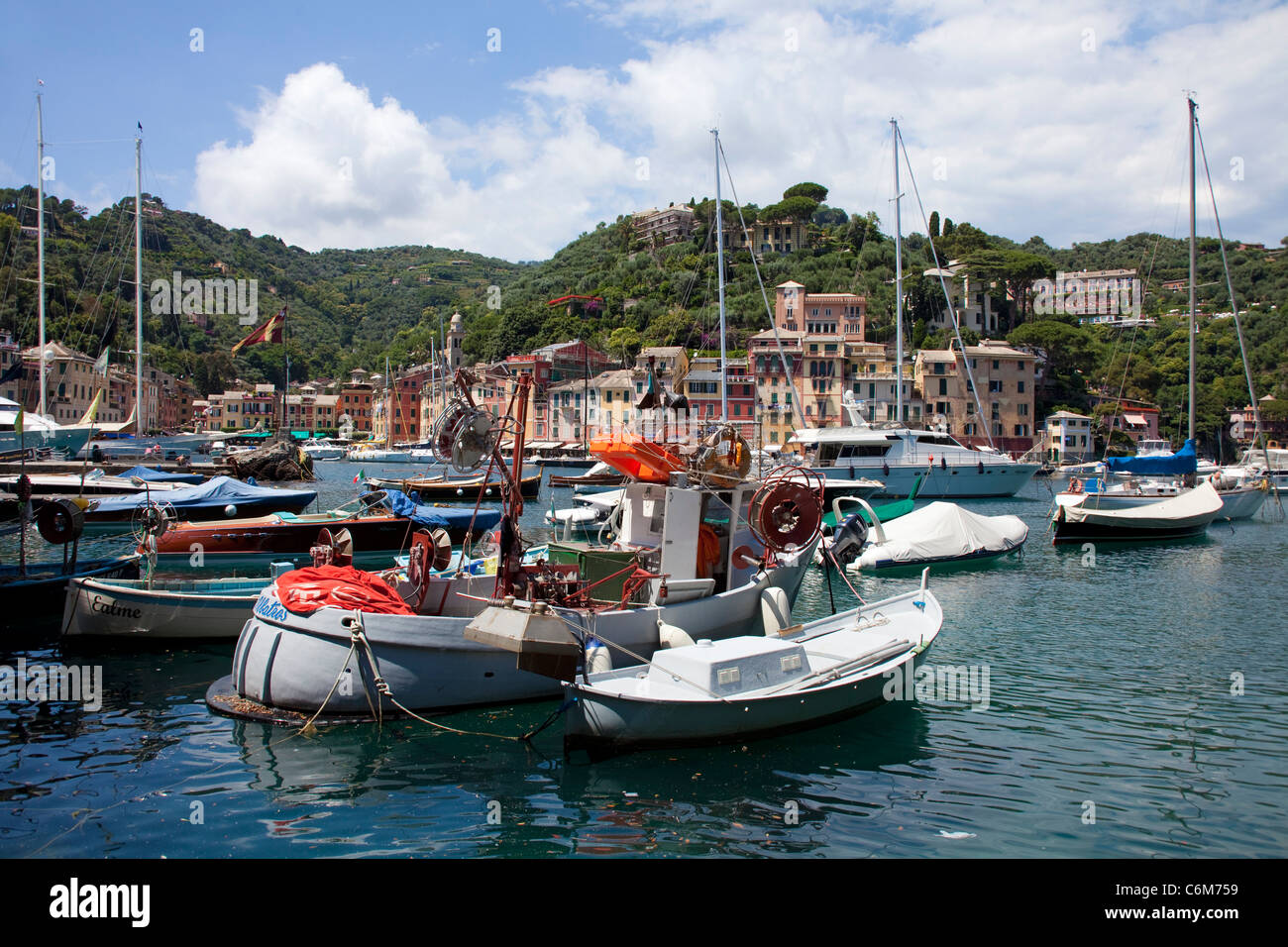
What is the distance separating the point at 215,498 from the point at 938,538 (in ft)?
83.6

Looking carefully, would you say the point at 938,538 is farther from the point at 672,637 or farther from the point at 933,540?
the point at 672,637

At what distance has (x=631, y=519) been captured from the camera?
47.8 feet

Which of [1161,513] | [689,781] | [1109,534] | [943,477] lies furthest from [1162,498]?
[689,781]

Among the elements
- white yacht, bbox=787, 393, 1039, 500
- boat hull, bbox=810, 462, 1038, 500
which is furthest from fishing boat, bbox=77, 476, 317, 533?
white yacht, bbox=787, 393, 1039, 500

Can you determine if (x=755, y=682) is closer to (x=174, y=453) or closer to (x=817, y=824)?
(x=817, y=824)

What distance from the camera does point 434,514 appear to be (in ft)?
95.0

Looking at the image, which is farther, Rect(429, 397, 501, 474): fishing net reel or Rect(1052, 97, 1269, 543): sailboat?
Rect(1052, 97, 1269, 543): sailboat

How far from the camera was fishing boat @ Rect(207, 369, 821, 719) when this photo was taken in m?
11.1

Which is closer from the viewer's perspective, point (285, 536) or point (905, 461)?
point (285, 536)

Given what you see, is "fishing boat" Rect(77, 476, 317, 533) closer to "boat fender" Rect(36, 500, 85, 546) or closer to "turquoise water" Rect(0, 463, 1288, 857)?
"boat fender" Rect(36, 500, 85, 546)

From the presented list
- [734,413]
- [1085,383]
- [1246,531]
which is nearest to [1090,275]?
[1085,383]

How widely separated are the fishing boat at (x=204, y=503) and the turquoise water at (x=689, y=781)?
16.3 metres

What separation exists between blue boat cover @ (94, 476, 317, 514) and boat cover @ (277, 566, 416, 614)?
2064 centimetres

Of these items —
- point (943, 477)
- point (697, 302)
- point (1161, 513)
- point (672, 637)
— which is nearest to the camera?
point (672, 637)
